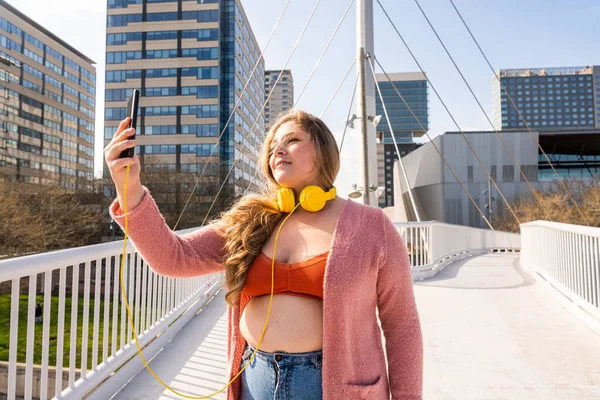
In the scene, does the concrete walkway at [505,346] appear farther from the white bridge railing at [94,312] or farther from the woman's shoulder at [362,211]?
the white bridge railing at [94,312]

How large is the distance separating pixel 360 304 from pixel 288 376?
0.94 feet

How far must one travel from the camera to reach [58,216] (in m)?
25.8

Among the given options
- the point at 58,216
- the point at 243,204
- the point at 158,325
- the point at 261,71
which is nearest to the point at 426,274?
the point at 158,325

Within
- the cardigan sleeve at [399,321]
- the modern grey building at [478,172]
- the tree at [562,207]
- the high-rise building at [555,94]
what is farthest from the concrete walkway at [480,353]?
the high-rise building at [555,94]

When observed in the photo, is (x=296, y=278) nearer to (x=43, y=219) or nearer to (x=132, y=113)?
(x=132, y=113)

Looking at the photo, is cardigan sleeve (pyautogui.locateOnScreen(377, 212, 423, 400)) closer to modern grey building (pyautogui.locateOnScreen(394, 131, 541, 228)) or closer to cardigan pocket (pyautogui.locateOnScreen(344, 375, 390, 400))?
cardigan pocket (pyautogui.locateOnScreen(344, 375, 390, 400))

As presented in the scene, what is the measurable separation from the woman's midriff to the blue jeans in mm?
21

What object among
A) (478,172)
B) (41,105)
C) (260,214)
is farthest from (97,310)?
(41,105)

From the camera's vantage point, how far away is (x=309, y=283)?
1.11 metres

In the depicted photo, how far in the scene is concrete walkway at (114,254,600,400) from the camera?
8.36ft

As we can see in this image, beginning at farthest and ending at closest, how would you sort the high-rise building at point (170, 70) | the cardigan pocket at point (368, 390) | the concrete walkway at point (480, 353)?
the high-rise building at point (170, 70)
the concrete walkway at point (480, 353)
the cardigan pocket at point (368, 390)

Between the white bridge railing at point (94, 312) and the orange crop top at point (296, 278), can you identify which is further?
the white bridge railing at point (94, 312)

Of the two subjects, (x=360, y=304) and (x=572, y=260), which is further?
(x=572, y=260)

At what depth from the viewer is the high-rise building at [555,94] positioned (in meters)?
142
